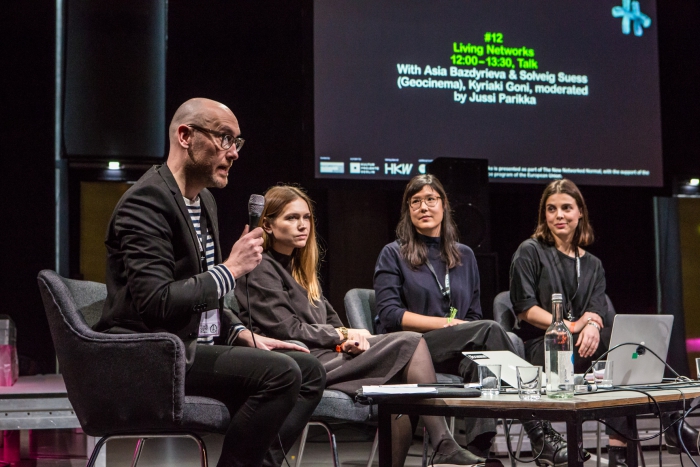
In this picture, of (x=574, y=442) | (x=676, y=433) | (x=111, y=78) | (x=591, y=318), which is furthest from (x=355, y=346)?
(x=111, y=78)

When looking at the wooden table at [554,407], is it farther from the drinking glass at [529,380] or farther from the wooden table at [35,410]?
the wooden table at [35,410]

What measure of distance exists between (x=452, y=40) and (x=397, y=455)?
3548 millimetres

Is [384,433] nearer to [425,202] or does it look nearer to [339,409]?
[339,409]

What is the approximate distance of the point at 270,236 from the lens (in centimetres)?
289

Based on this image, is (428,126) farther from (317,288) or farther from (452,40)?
(317,288)

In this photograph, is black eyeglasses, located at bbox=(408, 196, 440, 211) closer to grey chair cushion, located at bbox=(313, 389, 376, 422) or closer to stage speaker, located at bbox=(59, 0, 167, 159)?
grey chair cushion, located at bbox=(313, 389, 376, 422)

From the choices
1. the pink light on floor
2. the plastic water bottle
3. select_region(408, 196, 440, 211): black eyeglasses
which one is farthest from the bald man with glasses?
the pink light on floor

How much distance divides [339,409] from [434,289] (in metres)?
1.04

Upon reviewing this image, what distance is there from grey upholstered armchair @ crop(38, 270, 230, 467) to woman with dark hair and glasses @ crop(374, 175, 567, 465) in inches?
48.2

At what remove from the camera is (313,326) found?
9.00 ft

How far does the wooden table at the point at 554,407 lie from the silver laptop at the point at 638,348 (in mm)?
125

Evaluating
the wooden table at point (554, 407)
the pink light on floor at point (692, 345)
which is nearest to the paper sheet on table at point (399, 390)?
the wooden table at point (554, 407)

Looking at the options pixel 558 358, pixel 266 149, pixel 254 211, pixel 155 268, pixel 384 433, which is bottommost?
pixel 384 433

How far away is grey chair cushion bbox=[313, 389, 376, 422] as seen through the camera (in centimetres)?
243
